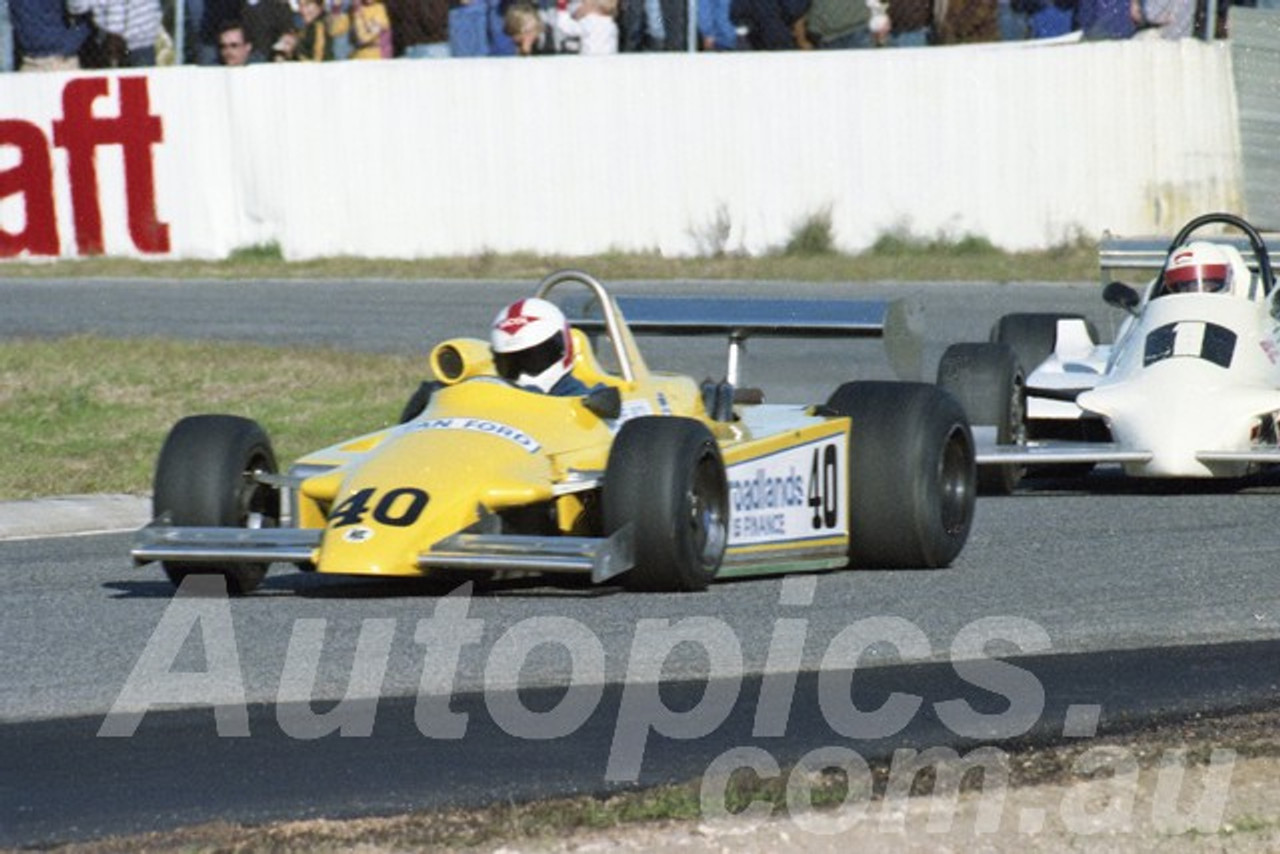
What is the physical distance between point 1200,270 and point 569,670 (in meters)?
6.25

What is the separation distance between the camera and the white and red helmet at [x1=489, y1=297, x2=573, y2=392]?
9188 mm

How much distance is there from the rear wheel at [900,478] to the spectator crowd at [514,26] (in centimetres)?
1189

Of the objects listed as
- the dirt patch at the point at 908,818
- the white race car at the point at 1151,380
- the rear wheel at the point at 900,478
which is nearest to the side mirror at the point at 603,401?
the rear wheel at the point at 900,478

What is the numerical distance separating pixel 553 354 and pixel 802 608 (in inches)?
52.6

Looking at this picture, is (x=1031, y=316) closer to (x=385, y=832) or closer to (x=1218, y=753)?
(x=1218, y=753)

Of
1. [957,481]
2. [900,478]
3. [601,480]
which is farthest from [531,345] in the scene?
[957,481]

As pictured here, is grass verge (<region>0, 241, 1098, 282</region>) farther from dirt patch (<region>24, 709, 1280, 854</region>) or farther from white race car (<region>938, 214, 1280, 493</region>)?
dirt patch (<region>24, 709, 1280, 854</region>)

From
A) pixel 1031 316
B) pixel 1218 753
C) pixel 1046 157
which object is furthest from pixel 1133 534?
pixel 1046 157

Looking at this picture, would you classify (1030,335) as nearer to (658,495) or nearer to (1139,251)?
(1139,251)

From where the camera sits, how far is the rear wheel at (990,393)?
12289 mm

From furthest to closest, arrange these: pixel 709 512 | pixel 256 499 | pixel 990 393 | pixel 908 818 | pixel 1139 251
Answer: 1. pixel 1139 251
2. pixel 990 393
3. pixel 256 499
4. pixel 709 512
5. pixel 908 818

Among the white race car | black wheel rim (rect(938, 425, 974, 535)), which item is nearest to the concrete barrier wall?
the white race car

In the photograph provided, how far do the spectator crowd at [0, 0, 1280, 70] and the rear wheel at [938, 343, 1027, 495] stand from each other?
9.07 metres

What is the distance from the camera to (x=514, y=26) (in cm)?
2191
